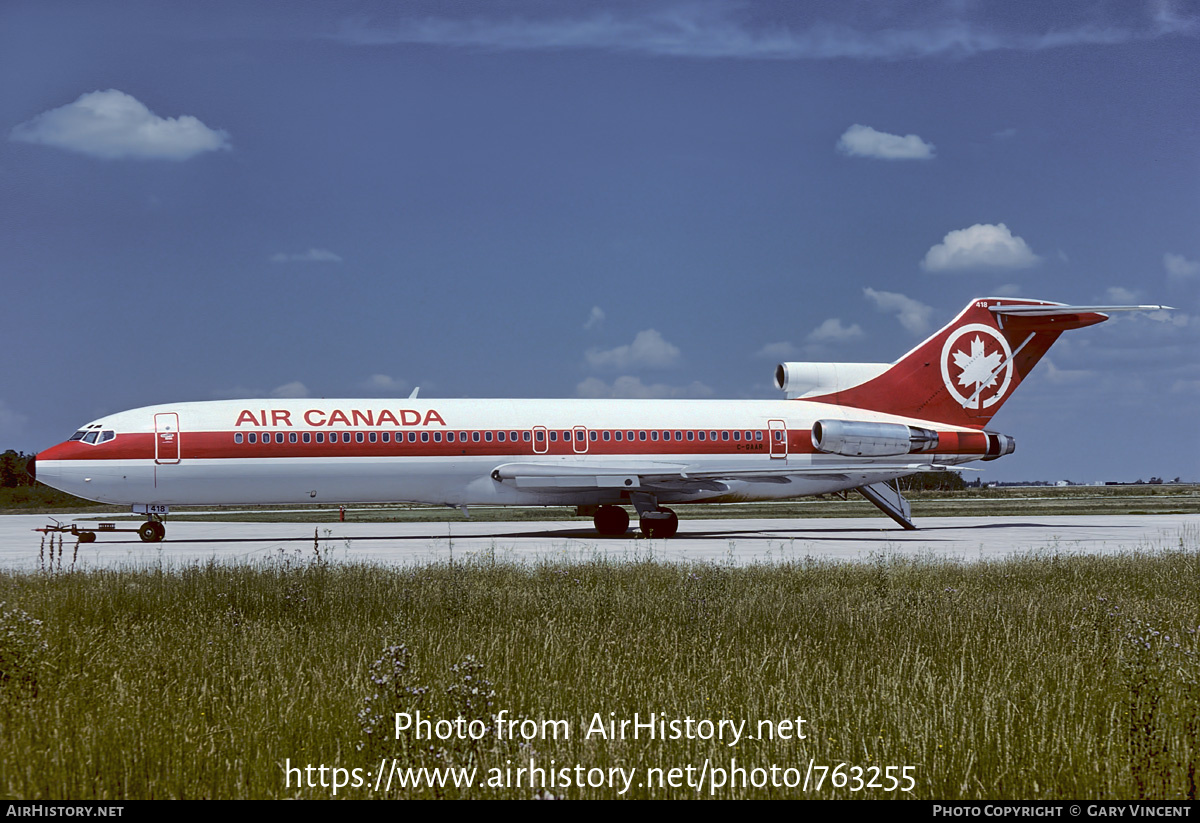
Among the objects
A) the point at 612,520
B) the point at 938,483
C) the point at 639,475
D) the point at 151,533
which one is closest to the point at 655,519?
the point at 639,475

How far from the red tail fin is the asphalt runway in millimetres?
4062

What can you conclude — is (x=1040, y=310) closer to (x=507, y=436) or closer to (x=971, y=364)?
(x=971, y=364)

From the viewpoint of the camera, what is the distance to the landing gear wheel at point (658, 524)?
2744 cm

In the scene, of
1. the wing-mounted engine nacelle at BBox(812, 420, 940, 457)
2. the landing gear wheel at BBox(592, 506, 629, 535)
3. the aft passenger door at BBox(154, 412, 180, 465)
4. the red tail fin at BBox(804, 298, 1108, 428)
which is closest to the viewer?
the aft passenger door at BBox(154, 412, 180, 465)

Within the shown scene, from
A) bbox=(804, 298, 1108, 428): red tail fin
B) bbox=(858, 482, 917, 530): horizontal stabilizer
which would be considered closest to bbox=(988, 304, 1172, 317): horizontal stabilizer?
bbox=(804, 298, 1108, 428): red tail fin

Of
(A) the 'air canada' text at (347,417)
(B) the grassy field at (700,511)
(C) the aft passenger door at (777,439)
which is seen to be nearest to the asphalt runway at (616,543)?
(C) the aft passenger door at (777,439)

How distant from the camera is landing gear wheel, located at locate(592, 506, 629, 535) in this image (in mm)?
29078

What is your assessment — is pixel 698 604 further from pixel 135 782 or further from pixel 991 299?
pixel 991 299

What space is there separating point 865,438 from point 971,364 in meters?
5.19

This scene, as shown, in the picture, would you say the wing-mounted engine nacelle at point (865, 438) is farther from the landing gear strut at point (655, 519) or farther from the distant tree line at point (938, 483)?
the distant tree line at point (938, 483)

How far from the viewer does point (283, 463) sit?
83.5 feet

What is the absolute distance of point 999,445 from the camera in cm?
3145

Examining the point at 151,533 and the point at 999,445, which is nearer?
the point at 151,533

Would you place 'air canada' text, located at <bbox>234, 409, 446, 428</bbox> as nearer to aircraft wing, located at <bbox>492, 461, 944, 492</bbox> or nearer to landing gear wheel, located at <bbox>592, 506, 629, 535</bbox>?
aircraft wing, located at <bbox>492, 461, 944, 492</bbox>
